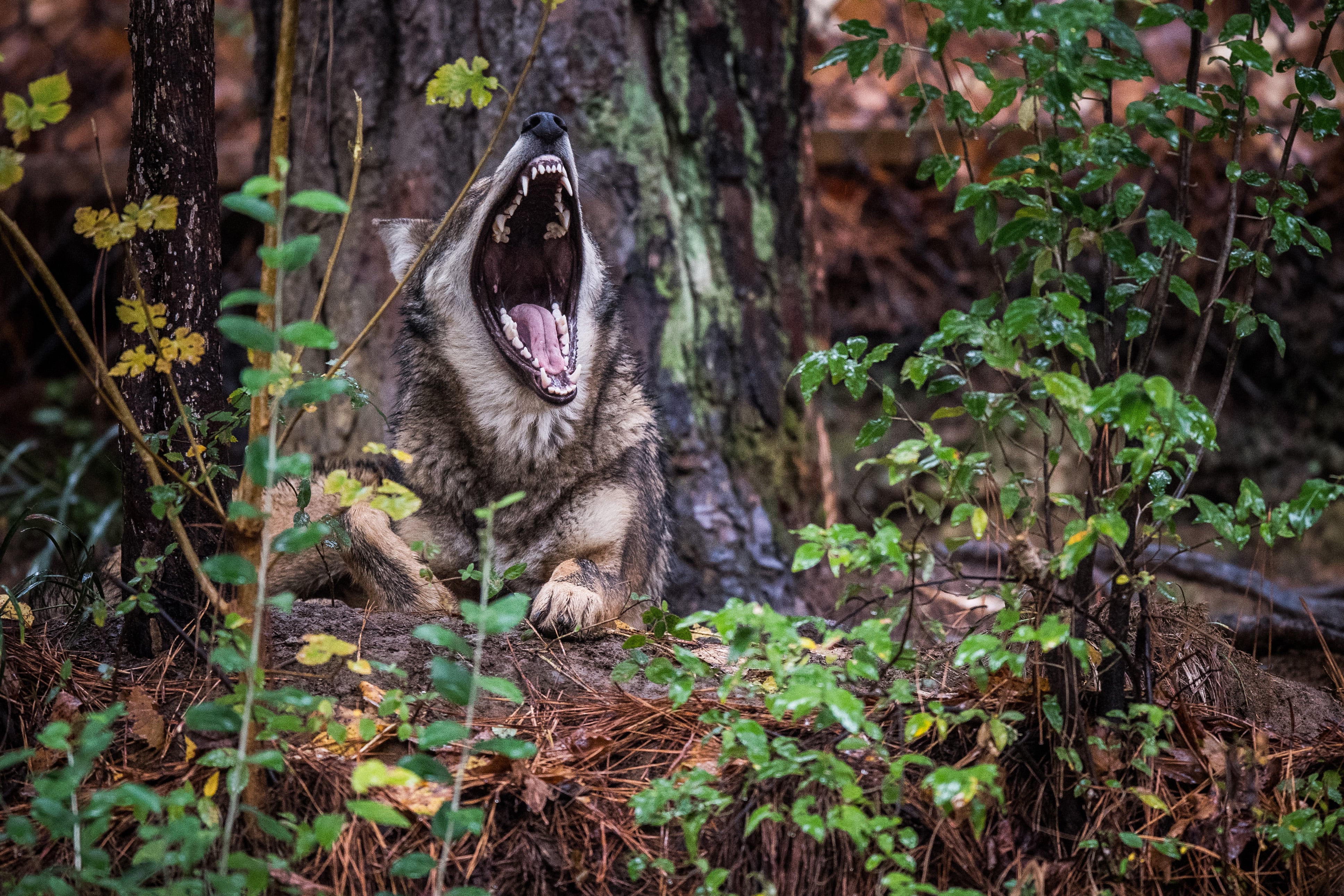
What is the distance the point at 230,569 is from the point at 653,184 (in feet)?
9.79

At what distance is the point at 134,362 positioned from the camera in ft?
6.98

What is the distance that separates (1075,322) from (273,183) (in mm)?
1553

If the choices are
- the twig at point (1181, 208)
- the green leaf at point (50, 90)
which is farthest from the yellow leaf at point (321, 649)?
the twig at point (1181, 208)

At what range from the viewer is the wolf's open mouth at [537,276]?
3.45 m

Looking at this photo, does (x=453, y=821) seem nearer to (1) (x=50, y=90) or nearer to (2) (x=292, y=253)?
(2) (x=292, y=253)

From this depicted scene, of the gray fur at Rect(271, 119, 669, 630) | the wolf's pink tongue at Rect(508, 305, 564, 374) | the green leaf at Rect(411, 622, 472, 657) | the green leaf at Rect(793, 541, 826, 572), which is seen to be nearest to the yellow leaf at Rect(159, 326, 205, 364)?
the green leaf at Rect(411, 622, 472, 657)

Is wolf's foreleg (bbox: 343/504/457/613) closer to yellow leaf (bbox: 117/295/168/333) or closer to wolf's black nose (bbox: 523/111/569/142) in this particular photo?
yellow leaf (bbox: 117/295/168/333)

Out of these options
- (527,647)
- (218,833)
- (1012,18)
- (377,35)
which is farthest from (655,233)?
(218,833)

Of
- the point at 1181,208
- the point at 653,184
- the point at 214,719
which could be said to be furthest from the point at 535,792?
the point at 653,184

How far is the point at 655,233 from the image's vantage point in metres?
4.29

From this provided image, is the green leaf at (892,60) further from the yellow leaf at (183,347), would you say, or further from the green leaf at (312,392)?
the yellow leaf at (183,347)

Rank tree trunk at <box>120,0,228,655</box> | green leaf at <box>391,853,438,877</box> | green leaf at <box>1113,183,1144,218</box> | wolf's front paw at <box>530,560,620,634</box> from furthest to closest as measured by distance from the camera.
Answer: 1. wolf's front paw at <box>530,560,620,634</box>
2. tree trunk at <box>120,0,228,655</box>
3. green leaf at <box>1113,183,1144,218</box>
4. green leaf at <box>391,853,438,877</box>

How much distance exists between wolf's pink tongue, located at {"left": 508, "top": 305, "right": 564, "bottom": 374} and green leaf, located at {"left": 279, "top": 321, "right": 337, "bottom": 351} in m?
1.77

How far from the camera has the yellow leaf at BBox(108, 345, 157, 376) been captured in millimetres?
2115
